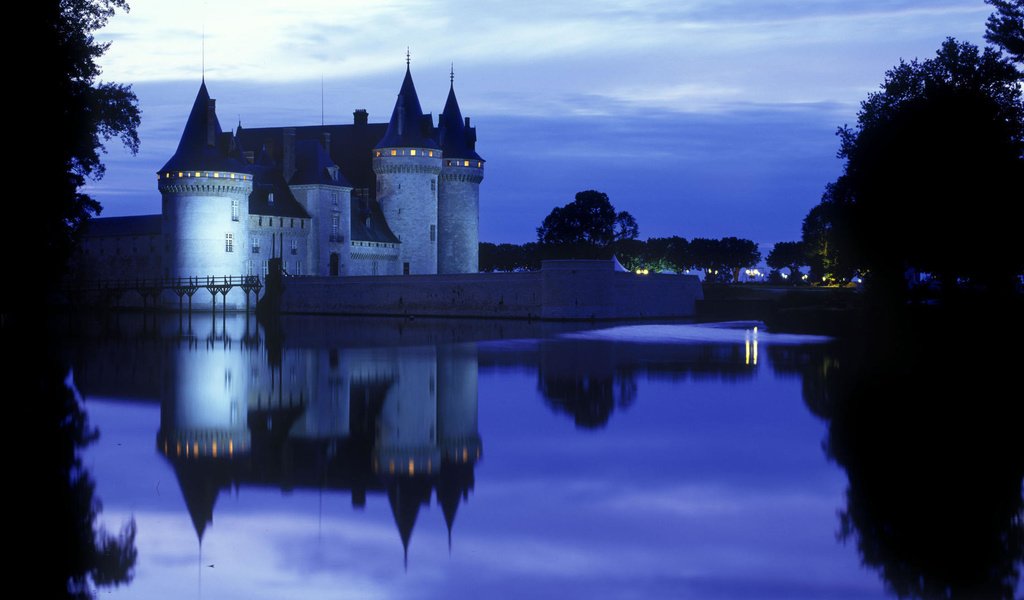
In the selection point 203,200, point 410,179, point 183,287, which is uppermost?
point 410,179

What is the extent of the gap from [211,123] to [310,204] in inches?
262

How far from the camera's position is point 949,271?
36.6 metres

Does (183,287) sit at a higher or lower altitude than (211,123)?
lower

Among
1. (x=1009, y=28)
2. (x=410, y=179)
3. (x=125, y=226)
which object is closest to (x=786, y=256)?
(x=410, y=179)

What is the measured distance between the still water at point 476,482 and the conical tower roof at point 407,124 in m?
43.6

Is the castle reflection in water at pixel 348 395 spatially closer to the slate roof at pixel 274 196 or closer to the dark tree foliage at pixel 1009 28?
the dark tree foliage at pixel 1009 28

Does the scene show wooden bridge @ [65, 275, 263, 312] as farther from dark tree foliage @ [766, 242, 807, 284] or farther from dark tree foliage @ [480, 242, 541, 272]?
dark tree foliage @ [766, 242, 807, 284]

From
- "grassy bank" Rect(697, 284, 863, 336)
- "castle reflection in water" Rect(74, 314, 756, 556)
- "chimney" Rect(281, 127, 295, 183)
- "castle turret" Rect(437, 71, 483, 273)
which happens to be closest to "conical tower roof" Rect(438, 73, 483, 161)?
"castle turret" Rect(437, 71, 483, 273)

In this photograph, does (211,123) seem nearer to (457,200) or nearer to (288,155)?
(288,155)

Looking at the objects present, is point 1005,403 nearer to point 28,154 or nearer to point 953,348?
point 953,348

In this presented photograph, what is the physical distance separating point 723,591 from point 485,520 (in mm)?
2687

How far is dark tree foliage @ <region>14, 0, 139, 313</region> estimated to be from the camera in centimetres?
2125

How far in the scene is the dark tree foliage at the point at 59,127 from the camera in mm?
21250

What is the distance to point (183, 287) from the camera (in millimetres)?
61844
